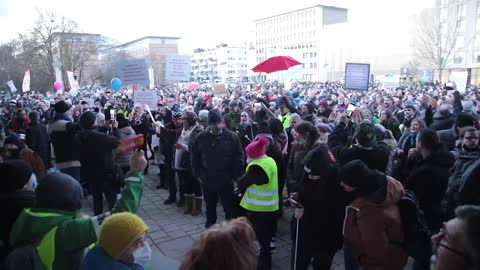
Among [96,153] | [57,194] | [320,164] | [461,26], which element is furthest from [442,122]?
[461,26]

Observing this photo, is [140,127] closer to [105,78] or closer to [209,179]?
[209,179]

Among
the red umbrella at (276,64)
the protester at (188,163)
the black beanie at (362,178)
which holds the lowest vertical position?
the protester at (188,163)

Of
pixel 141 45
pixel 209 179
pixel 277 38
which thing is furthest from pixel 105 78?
pixel 277 38

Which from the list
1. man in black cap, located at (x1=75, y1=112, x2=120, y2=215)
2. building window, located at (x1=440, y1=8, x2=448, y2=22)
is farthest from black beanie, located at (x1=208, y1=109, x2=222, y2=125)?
building window, located at (x1=440, y1=8, x2=448, y2=22)

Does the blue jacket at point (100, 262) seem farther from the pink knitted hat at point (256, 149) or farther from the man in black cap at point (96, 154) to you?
the man in black cap at point (96, 154)

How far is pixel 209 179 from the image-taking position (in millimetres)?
5043

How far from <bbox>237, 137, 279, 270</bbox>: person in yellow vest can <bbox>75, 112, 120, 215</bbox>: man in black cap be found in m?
2.22

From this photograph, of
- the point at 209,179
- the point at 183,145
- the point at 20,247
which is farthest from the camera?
the point at 183,145

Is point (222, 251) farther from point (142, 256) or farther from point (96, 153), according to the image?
point (96, 153)

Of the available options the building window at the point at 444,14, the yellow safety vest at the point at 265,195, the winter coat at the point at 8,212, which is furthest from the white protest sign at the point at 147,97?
the building window at the point at 444,14

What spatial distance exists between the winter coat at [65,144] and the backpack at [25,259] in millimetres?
4186

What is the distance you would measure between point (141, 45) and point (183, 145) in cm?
11322

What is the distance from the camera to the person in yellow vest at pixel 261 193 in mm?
4074

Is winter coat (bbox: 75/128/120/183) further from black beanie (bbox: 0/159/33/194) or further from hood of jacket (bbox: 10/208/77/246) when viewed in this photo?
hood of jacket (bbox: 10/208/77/246)
